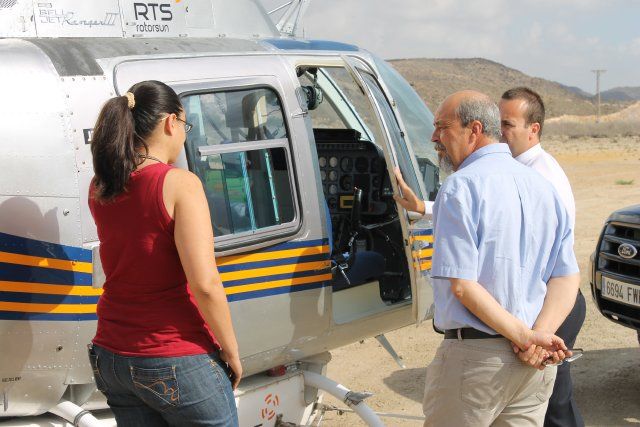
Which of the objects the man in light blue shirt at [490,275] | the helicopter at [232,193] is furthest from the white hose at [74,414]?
the man in light blue shirt at [490,275]

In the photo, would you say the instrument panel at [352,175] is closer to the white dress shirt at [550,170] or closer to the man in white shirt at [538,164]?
the man in white shirt at [538,164]

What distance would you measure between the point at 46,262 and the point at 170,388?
1130 millimetres

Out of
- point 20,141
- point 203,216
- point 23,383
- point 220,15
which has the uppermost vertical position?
point 220,15

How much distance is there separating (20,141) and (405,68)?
98.1 m

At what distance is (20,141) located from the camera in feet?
12.5

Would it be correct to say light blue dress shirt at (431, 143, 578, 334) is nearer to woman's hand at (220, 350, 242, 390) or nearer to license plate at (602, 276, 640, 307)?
woman's hand at (220, 350, 242, 390)

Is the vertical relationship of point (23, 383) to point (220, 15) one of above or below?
below

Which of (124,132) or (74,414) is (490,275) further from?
(74,414)

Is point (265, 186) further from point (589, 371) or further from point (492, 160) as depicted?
point (589, 371)

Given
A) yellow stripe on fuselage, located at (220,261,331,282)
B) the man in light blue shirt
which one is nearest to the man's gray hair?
the man in light blue shirt

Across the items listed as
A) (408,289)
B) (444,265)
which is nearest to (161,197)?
(444,265)

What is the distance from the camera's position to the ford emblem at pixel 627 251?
252 inches

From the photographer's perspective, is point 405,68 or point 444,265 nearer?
point 444,265

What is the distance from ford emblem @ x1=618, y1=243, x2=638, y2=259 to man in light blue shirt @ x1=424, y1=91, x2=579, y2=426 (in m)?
3.08
